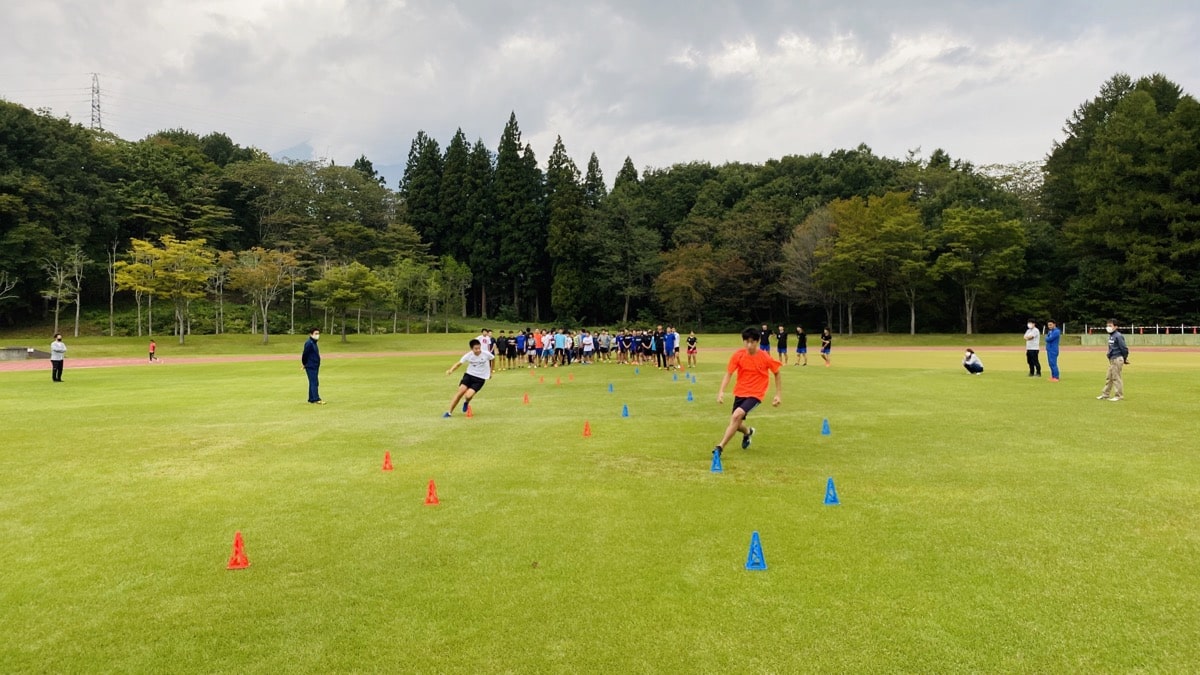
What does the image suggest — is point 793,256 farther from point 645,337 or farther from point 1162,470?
point 1162,470

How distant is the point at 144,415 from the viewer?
47.5ft

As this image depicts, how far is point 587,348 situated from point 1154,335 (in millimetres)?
44308

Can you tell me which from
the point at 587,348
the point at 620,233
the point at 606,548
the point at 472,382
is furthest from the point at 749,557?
the point at 620,233

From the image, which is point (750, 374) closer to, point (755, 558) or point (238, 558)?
point (755, 558)

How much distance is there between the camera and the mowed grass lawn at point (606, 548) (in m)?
4.01

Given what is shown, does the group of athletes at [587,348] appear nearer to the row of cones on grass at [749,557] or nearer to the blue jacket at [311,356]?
the blue jacket at [311,356]

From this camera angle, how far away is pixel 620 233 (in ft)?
236

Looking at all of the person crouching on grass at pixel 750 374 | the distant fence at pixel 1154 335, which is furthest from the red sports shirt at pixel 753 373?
the distant fence at pixel 1154 335

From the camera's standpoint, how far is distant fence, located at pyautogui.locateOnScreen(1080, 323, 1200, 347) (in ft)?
152

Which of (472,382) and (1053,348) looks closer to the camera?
(472,382)

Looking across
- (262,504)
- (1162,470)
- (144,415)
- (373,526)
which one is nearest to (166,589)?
(373,526)

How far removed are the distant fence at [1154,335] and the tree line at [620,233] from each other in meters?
2.41

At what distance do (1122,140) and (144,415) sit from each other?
6919cm

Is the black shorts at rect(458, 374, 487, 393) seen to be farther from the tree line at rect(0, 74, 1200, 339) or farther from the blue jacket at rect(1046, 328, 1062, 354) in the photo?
the tree line at rect(0, 74, 1200, 339)
